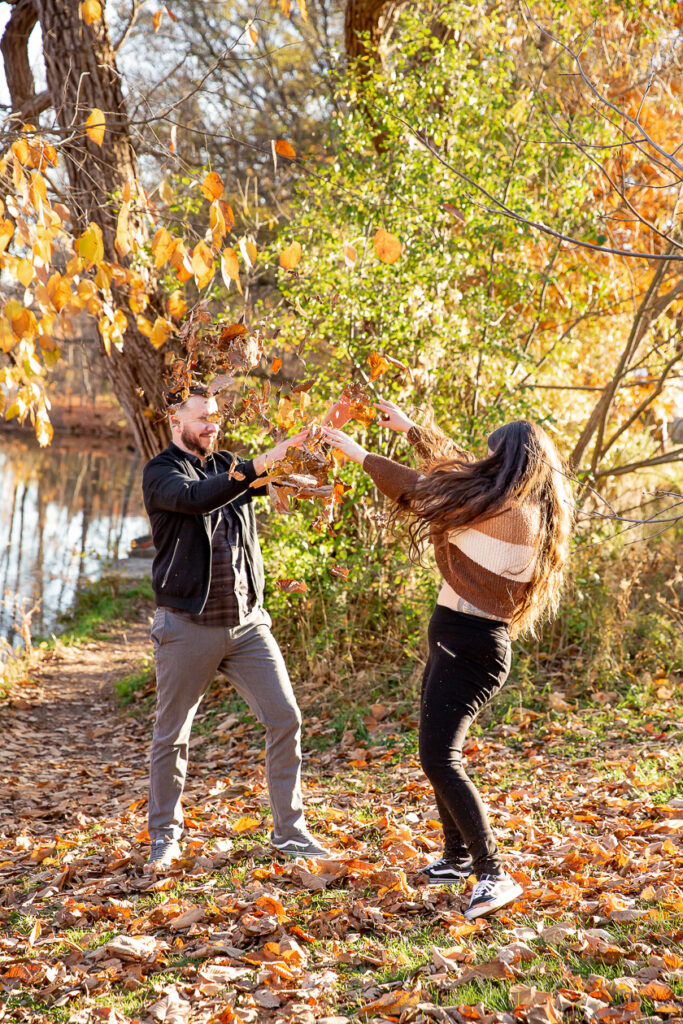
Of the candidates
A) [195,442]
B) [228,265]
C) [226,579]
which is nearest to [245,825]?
[226,579]

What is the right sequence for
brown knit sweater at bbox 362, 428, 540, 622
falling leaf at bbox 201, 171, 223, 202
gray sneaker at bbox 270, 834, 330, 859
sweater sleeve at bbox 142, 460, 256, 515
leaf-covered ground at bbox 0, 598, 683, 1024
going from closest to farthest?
leaf-covered ground at bbox 0, 598, 683, 1024
falling leaf at bbox 201, 171, 223, 202
brown knit sweater at bbox 362, 428, 540, 622
sweater sleeve at bbox 142, 460, 256, 515
gray sneaker at bbox 270, 834, 330, 859

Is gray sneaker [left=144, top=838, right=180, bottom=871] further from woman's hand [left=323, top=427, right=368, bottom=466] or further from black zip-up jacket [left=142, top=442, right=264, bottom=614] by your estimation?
woman's hand [left=323, top=427, right=368, bottom=466]

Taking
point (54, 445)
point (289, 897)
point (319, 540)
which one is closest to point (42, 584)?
point (319, 540)

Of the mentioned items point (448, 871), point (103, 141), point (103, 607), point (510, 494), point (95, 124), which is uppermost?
point (103, 141)

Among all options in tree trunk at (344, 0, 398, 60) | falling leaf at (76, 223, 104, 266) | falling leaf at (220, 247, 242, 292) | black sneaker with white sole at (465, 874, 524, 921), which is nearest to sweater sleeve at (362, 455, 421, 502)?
falling leaf at (220, 247, 242, 292)

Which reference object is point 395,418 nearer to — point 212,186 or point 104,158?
point 212,186

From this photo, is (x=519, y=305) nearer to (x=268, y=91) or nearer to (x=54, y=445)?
(x=268, y=91)

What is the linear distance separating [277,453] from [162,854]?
2.04 meters

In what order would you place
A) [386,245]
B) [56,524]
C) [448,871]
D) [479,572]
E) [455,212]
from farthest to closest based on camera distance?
1. [56,524]
2. [455,212]
3. [448,871]
4. [479,572]
5. [386,245]

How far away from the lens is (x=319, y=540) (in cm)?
689

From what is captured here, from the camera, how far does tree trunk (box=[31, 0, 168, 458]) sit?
6441mm

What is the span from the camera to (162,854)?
4102mm

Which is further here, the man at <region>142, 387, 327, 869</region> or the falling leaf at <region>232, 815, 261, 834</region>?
the falling leaf at <region>232, 815, 261, 834</region>

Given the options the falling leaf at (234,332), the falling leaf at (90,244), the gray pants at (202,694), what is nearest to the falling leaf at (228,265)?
the falling leaf at (234,332)
